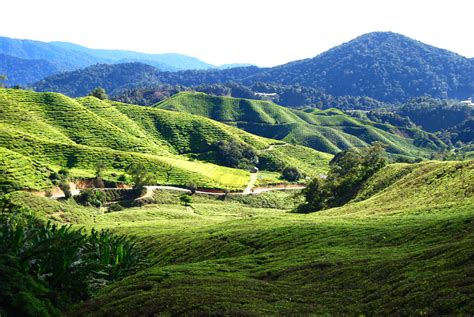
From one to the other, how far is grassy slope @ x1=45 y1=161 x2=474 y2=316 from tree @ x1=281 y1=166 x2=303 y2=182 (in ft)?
350

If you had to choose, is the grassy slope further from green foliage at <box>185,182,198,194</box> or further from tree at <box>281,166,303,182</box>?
tree at <box>281,166,303,182</box>

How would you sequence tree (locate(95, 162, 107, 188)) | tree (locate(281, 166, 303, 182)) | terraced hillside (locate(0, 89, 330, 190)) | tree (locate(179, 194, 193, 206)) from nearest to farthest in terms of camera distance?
tree (locate(95, 162, 107, 188)), terraced hillside (locate(0, 89, 330, 190)), tree (locate(179, 194, 193, 206)), tree (locate(281, 166, 303, 182))

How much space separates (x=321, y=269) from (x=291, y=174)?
14097cm

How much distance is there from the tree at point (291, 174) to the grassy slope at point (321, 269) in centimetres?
10682

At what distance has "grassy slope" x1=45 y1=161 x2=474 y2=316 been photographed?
78.9 feet

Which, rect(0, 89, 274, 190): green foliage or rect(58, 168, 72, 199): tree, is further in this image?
rect(0, 89, 274, 190): green foliage

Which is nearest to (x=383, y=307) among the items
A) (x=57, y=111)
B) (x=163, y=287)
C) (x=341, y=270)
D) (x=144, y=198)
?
(x=341, y=270)

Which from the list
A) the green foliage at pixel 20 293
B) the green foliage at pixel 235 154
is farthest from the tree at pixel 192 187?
the green foliage at pixel 20 293

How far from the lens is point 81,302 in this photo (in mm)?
30797

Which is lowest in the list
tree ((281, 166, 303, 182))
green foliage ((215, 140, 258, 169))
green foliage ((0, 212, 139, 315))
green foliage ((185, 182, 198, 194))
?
green foliage ((185, 182, 198, 194))

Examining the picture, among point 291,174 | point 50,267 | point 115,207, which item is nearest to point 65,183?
point 115,207

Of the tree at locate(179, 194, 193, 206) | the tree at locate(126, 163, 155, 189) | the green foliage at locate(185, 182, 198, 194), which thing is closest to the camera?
the tree at locate(179, 194, 193, 206)

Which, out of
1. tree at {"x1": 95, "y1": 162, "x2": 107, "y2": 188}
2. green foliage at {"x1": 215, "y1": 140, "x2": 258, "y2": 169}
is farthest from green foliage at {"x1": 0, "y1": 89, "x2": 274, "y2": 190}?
green foliage at {"x1": 215, "y1": 140, "x2": 258, "y2": 169}

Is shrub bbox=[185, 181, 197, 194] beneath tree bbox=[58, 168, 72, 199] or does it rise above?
beneath
